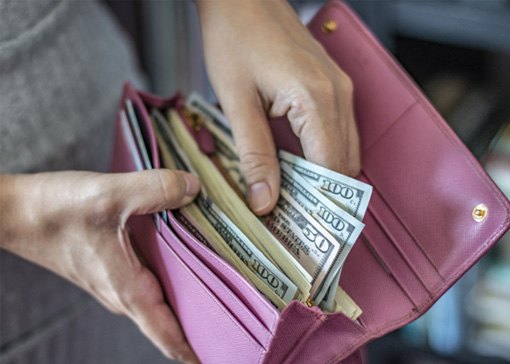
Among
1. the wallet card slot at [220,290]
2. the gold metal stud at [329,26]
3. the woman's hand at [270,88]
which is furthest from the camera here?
the gold metal stud at [329,26]

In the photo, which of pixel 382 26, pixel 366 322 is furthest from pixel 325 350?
pixel 382 26

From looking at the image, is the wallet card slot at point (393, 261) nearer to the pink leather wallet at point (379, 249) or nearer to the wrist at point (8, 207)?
the pink leather wallet at point (379, 249)

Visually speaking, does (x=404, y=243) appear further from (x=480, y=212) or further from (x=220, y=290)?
(x=220, y=290)

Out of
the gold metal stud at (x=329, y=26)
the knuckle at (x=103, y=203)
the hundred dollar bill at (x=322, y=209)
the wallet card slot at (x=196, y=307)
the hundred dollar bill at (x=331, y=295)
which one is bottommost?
the wallet card slot at (x=196, y=307)

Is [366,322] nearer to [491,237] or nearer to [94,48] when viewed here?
[491,237]

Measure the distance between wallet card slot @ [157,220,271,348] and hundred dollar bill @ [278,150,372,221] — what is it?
13 cm

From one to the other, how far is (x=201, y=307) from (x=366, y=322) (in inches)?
6.0

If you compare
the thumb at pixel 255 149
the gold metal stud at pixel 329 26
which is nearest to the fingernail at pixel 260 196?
the thumb at pixel 255 149

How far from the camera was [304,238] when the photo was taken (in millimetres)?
597

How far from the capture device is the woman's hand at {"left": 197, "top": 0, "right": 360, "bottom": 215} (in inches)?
25.0

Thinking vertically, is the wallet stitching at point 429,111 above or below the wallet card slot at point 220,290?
above

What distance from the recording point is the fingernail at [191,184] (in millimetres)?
623

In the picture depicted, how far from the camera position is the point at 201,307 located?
592 millimetres

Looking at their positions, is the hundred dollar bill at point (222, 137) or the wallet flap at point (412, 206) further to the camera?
the hundred dollar bill at point (222, 137)
